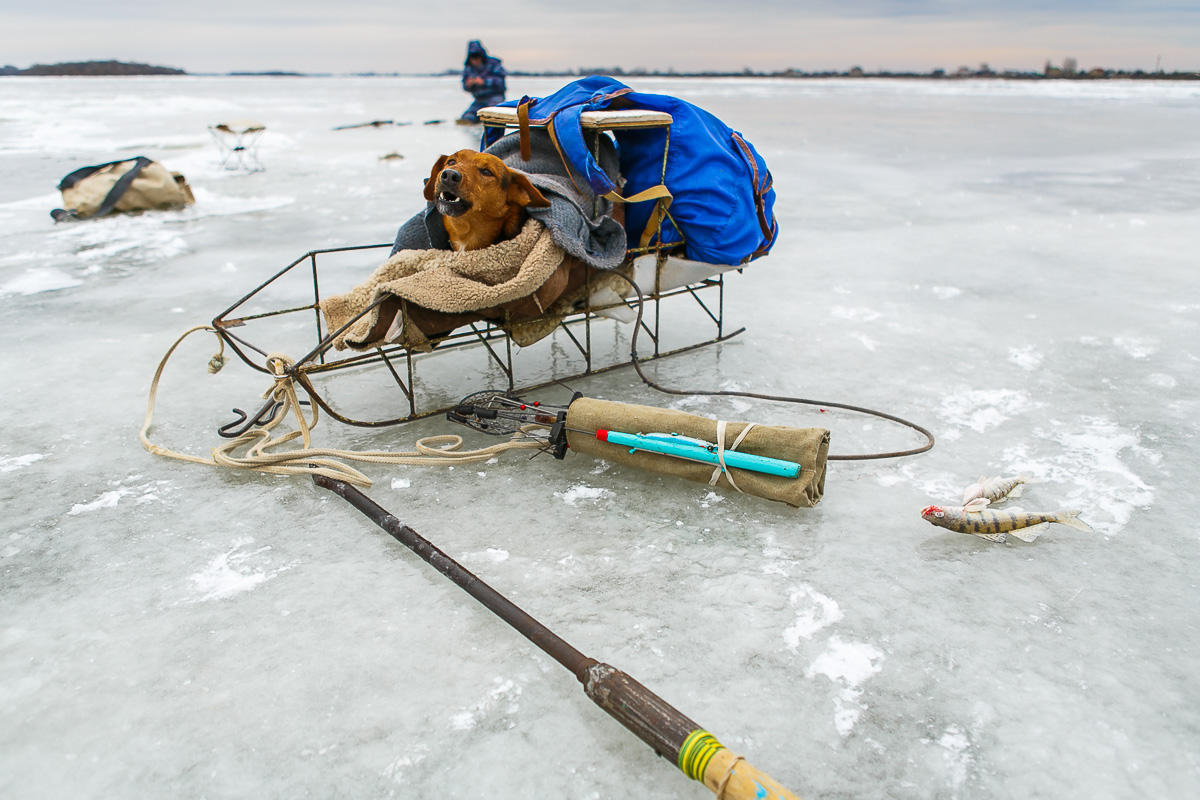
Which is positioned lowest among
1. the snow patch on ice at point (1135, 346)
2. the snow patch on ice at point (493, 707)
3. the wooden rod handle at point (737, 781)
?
the snow patch on ice at point (493, 707)

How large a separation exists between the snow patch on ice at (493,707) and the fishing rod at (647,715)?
0.36 ft

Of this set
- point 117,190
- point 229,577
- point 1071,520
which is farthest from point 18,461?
point 117,190

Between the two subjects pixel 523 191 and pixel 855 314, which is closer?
pixel 523 191

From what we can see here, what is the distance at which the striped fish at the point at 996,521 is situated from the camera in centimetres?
221

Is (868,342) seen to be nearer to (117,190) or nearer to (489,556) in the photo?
(489,556)

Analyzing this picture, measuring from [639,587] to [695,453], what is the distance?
21.5 inches

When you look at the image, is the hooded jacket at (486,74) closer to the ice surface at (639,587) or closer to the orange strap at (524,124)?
the ice surface at (639,587)

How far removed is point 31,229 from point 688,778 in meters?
7.64

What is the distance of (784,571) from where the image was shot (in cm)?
213

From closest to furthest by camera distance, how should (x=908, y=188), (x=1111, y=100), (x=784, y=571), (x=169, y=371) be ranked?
(x=784, y=571), (x=169, y=371), (x=908, y=188), (x=1111, y=100)

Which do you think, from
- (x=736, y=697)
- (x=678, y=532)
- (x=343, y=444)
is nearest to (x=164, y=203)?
(x=343, y=444)

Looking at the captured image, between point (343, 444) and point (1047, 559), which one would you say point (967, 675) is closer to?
point (1047, 559)

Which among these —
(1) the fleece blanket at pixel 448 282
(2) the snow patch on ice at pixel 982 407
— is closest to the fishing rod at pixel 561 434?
(1) the fleece blanket at pixel 448 282

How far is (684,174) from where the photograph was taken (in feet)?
11.2
